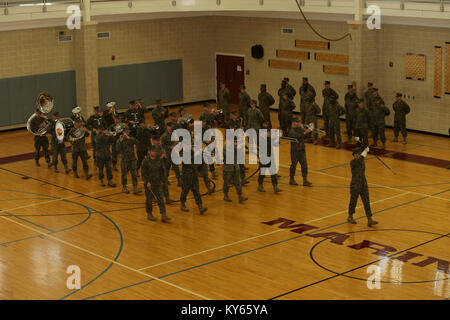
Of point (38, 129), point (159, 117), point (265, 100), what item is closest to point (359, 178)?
point (159, 117)

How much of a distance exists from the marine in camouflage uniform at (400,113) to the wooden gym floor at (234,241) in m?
2.96

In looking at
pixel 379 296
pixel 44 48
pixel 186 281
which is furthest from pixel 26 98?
pixel 379 296

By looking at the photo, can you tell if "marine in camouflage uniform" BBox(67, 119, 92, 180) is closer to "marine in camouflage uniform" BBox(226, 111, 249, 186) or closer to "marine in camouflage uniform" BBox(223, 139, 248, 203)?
"marine in camouflage uniform" BBox(226, 111, 249, 186)

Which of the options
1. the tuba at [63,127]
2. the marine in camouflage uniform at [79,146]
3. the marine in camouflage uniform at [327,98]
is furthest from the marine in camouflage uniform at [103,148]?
the marine in camouflage uniform at [327,98]

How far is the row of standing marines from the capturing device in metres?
18.2

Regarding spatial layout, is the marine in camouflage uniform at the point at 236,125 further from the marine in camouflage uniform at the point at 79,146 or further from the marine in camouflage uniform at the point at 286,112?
the marine in camouflage uniform at the point at 286,112

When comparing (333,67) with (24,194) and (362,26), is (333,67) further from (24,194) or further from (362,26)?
(24,194)

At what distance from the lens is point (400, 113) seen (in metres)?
26.2

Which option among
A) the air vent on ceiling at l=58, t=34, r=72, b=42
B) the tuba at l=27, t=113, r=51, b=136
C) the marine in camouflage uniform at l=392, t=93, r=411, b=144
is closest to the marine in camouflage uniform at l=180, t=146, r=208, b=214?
the tuba at l=27, t=113, r=51, b=136

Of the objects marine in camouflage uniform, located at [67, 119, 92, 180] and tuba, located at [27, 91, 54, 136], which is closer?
marine in camouflage uniform, located at [67, 119, 92, 180]

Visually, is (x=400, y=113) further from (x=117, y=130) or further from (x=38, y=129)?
(x=38, y=129)

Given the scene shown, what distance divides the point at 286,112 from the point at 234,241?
1132cm

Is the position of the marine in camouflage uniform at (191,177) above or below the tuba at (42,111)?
below

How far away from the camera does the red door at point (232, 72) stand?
113 ft
